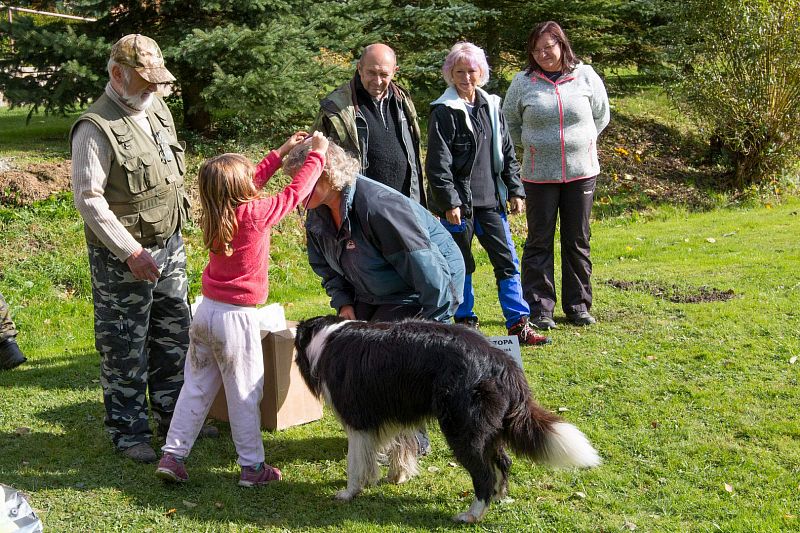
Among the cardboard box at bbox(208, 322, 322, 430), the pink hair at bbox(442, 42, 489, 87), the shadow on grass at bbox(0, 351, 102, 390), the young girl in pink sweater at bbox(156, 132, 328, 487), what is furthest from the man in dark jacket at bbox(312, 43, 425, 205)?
the shadow on grass at bbox(0, 351, 102, 390)

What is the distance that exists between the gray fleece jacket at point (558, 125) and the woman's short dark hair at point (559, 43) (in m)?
0.05

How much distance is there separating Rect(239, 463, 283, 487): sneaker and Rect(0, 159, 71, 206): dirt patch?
528cm

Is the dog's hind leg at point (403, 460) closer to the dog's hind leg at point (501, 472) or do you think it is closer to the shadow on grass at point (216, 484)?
the shadow on grass at point (216, 484)

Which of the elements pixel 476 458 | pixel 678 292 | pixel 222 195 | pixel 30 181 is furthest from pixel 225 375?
pixel 30 181

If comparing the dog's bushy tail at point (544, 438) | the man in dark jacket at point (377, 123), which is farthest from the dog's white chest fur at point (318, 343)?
the man in dark jacket at point (377, 123)

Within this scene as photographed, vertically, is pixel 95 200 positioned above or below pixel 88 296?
above

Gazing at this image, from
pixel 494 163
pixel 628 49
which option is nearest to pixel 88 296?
pixel 494 163

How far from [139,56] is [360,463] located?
2.23m

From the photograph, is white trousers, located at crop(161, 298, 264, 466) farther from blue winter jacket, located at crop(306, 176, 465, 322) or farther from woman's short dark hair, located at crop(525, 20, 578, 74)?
woman's short dark hair, located at crop(525, 20, 578, 74)

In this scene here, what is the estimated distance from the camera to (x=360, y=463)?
3854 mm

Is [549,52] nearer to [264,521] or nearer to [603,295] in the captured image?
[603,295]

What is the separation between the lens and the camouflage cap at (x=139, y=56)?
400 centimetres

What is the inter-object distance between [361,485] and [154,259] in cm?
158

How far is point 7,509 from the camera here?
3.28 metres
